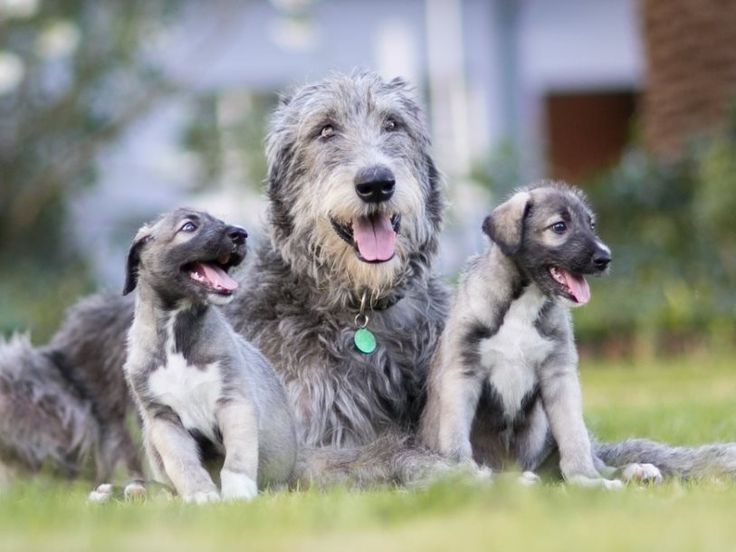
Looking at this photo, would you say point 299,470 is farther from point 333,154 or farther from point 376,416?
point 333,154

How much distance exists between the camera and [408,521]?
16.1 ft

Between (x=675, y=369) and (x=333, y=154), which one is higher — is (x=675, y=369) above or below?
below

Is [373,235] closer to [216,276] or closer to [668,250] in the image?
[216,276]

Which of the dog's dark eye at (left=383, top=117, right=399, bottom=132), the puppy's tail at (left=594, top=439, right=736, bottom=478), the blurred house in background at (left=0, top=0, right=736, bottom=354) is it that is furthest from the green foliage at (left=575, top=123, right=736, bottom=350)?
the dog's dark eye at (left=383, top=117, right=399, bottom=132)

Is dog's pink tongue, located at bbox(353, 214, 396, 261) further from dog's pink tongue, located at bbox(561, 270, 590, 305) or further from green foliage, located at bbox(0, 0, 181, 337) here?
green foliage, located at bbox(0, 0, 181, 337)

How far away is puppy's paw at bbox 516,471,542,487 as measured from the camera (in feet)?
19.2

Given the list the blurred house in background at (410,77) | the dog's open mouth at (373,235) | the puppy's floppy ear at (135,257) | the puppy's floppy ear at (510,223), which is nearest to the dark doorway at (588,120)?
the blurred house in background at (410,77)

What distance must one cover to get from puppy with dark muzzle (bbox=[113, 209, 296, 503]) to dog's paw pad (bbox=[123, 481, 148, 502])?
94 millimetres

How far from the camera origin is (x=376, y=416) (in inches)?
288

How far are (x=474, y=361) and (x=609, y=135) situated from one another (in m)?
22.8

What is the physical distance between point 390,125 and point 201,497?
7.40 feet

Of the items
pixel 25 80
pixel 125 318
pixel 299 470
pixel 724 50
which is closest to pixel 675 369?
pixel 724 50

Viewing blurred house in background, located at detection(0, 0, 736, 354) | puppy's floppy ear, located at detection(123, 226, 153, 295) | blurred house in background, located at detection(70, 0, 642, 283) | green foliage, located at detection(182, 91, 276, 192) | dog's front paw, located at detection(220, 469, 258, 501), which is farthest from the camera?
blurred house in background, located at detection(70, 0, 642, 283)

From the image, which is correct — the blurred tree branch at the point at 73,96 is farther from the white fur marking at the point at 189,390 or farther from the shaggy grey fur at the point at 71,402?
the white fur marking at the point at 189,390
